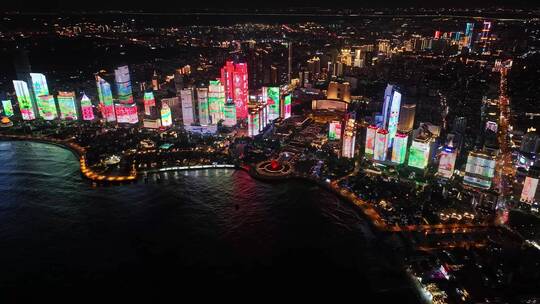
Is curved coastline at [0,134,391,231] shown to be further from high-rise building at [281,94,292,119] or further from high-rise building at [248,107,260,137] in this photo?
high-rise building at [281,94,292,119]

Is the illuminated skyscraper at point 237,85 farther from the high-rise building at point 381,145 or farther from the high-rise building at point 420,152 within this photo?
the high-rise building at point 420,152

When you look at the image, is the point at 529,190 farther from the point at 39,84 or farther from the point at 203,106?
the point at 39,84

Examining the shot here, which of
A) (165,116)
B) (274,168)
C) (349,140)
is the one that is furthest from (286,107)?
(274,168)

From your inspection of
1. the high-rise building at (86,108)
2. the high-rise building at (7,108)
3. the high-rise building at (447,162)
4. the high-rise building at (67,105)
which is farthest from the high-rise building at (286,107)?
the high-rise building at (7,108)

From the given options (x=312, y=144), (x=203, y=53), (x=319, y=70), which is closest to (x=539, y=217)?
(x=312, y=144)

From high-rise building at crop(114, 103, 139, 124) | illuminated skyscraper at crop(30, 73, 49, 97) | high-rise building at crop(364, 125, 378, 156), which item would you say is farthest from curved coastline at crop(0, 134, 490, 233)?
illuminated skyscraper at crop(30, 73, 49, 97)
